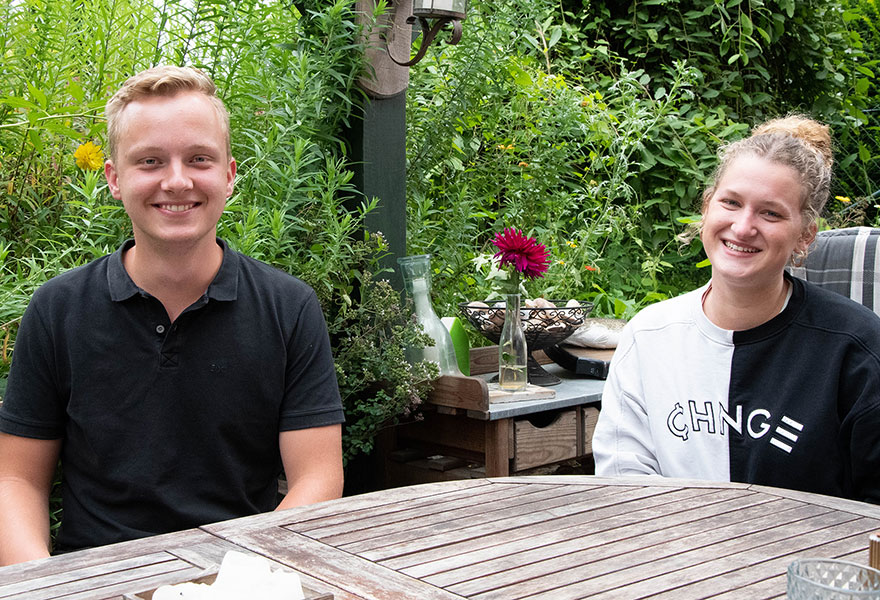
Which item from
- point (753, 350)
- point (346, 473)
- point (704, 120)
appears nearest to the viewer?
point (753, 350)

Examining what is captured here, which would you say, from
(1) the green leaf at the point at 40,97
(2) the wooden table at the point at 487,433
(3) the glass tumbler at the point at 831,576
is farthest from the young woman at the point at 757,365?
(1) the green leaf at the point at 40,97

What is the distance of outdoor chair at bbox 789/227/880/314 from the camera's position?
244 cm

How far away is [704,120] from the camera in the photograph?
494cm

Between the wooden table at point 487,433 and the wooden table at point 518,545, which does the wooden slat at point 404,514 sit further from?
the wooden table at point 487,433

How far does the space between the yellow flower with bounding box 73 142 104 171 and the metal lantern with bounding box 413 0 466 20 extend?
0.97 metres

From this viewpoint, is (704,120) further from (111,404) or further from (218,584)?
(218,584)

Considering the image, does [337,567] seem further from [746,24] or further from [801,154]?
[746,24]

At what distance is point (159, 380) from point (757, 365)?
44.3 inches

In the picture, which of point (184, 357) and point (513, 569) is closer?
point (513, 569)

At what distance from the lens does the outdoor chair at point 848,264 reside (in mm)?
2438

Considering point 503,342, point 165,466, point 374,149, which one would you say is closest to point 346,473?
point 503,342

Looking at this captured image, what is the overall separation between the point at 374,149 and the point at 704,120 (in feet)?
9.14

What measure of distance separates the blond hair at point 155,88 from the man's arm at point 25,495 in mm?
555

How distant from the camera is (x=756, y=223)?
6.17ft
